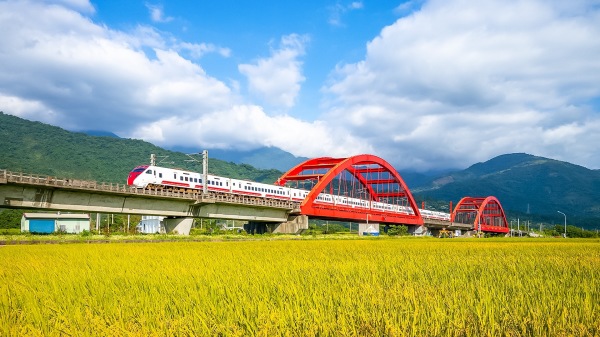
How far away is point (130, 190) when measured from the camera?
142ft

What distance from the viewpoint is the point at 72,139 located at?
177 meters

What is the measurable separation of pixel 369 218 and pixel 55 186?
185 feet

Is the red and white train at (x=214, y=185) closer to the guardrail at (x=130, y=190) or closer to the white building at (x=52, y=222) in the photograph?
the guardrail at (x=130, y=190)

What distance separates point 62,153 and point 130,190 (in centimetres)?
13062

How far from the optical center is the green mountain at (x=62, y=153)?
138m

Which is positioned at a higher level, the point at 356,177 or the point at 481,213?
the point at 356,177

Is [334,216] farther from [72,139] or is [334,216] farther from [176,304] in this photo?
[72,139]

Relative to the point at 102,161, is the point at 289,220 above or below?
below

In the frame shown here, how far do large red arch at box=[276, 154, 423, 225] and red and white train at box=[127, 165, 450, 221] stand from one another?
66.0 inches

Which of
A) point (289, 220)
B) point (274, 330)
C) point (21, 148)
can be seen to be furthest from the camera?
point (21, 148)

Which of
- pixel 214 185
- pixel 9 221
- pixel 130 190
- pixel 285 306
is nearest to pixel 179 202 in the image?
pixel 214 185

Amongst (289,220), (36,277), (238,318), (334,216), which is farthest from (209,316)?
(334,216)

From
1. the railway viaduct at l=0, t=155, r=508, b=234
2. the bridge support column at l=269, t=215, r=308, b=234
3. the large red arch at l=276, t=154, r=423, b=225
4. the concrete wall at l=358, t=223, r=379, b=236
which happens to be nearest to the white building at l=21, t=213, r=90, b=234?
the railway viaduct at l=0, t=155, r=508, b=234

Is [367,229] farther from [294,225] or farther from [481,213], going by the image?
[481,213]
